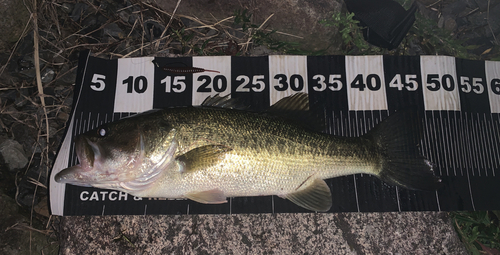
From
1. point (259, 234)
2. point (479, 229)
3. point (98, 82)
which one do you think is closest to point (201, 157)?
point (259, 234)

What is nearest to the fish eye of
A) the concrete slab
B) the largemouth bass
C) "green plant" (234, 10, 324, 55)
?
the largemouth bass

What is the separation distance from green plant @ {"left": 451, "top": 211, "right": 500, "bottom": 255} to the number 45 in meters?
1.43

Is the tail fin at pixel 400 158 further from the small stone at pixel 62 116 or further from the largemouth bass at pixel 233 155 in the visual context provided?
the small stone at pixel 62 116

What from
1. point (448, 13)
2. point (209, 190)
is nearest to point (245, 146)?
point (209, 190)

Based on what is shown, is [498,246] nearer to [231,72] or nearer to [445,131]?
[445,131]

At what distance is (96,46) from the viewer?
10.3 ft

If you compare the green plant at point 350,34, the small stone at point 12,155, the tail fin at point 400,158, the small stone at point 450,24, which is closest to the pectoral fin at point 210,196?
the tail fin at point 400,158

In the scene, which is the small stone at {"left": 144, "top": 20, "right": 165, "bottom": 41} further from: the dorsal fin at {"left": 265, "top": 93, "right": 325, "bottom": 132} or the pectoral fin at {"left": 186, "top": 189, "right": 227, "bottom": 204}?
the pectoral fin at {"left": 186, "top": 189, "right": 227, "bottom": 204}

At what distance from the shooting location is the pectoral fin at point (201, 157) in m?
2.06

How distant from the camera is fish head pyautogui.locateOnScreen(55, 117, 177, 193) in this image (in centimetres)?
197

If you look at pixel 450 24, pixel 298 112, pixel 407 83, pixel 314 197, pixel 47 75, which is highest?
pixel 450 24

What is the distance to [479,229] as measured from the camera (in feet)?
9.36

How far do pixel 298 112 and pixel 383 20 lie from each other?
5.67 feet

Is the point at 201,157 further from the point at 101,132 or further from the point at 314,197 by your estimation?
the point at 314,197
